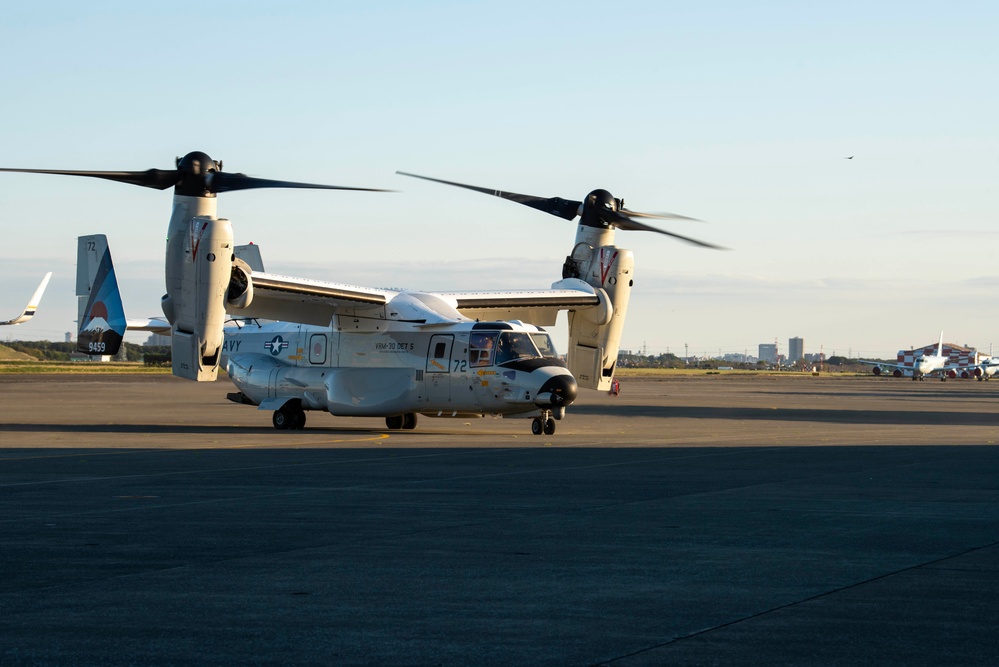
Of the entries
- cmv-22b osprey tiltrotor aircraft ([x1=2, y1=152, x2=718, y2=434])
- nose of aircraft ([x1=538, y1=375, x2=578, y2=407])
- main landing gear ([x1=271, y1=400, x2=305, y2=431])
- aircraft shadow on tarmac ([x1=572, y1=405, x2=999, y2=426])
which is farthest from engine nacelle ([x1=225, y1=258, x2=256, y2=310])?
aircraft shadow on tarmac ([x1=572, y1=405, x2=999, y2=426])

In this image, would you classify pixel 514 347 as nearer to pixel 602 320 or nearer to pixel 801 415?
pixel 602 320

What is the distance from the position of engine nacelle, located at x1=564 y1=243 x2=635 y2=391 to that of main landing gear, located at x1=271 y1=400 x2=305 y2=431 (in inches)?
286

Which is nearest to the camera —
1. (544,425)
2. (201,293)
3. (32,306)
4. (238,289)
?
(201,293)

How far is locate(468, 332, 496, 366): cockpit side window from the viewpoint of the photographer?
26750mm

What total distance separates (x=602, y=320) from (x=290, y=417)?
8.26 metres

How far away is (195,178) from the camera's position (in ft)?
84.6

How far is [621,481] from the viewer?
16.6 metres

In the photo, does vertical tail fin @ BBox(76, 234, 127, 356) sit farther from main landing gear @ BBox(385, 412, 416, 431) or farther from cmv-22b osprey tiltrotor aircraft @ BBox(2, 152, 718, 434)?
main landing gear @ BBox(385, 412, 416, 431)

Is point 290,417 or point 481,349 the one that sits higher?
point 481,349

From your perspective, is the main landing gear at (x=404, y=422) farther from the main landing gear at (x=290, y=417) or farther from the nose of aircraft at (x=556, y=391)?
the nose of aircraft at (x=556, y=391)

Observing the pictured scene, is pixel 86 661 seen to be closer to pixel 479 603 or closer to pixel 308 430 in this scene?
pixel 479 603

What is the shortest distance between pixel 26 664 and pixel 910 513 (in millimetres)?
9576

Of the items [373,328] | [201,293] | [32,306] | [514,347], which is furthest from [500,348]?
[32,306]

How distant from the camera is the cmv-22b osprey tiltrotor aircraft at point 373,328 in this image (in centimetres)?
2531
